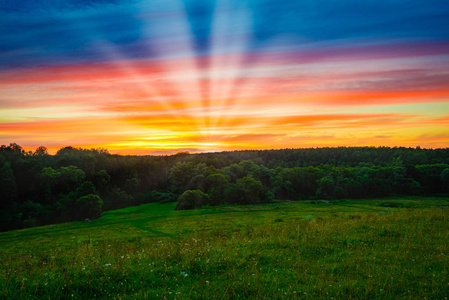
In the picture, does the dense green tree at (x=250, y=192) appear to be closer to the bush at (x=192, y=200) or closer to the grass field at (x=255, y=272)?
the bush at (x=192, y=200)

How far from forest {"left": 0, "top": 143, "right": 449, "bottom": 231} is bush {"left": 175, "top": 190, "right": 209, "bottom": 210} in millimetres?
296

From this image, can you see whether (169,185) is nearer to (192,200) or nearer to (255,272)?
(192,200)

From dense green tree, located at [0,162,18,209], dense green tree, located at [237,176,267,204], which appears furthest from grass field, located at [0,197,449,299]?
dense green tree, located at [0,162,18,209]

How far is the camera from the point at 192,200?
257ft

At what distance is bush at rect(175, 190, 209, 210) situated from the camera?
255ft

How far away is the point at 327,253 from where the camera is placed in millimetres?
10578

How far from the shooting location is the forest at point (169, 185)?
81.4 meters

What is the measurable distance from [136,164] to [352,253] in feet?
459

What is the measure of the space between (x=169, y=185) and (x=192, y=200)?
50717mm

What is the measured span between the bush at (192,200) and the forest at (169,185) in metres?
0.30

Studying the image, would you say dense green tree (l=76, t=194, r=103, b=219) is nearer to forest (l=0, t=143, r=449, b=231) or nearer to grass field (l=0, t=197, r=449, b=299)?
forest (l=0, t=143, r=449, b=231)

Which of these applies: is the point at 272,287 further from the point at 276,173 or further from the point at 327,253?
the point at 276,173

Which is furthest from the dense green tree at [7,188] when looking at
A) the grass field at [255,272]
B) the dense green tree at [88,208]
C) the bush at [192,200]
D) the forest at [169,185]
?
the grass field at [255,272]

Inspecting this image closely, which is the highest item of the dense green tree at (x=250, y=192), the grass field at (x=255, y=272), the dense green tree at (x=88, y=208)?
the grass field at (x=255, y=272)
